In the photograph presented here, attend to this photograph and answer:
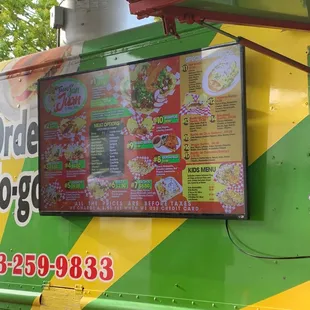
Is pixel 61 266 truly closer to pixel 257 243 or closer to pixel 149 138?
pixel 149 138

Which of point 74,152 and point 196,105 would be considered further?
point 74,152

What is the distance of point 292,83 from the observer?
2.56 meters

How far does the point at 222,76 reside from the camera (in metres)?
2.74

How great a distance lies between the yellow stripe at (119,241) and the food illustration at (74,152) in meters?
0.41

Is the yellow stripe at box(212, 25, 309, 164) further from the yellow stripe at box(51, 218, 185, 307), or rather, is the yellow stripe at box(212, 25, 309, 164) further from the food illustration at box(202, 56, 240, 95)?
the yellow stripe at box(51, 218, 185, 307)

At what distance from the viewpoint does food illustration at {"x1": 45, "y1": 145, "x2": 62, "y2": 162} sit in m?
3.39

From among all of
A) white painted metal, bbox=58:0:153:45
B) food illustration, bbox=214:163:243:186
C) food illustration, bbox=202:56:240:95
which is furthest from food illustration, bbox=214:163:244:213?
white painted metal, bbox=58:0:153:45

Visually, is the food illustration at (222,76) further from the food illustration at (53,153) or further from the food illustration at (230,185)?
the food illustration at (53,153)

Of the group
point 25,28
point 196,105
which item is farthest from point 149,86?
point 25,28

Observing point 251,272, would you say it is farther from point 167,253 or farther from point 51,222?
point 51,222

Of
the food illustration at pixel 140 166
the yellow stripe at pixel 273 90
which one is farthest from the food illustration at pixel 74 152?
the yellow stripe at pixel 273 90

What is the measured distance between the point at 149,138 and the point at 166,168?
209 mm

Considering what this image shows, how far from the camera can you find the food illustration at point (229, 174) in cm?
262

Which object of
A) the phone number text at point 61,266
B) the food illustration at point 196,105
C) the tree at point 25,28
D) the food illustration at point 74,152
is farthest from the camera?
the tree at point 25,28
